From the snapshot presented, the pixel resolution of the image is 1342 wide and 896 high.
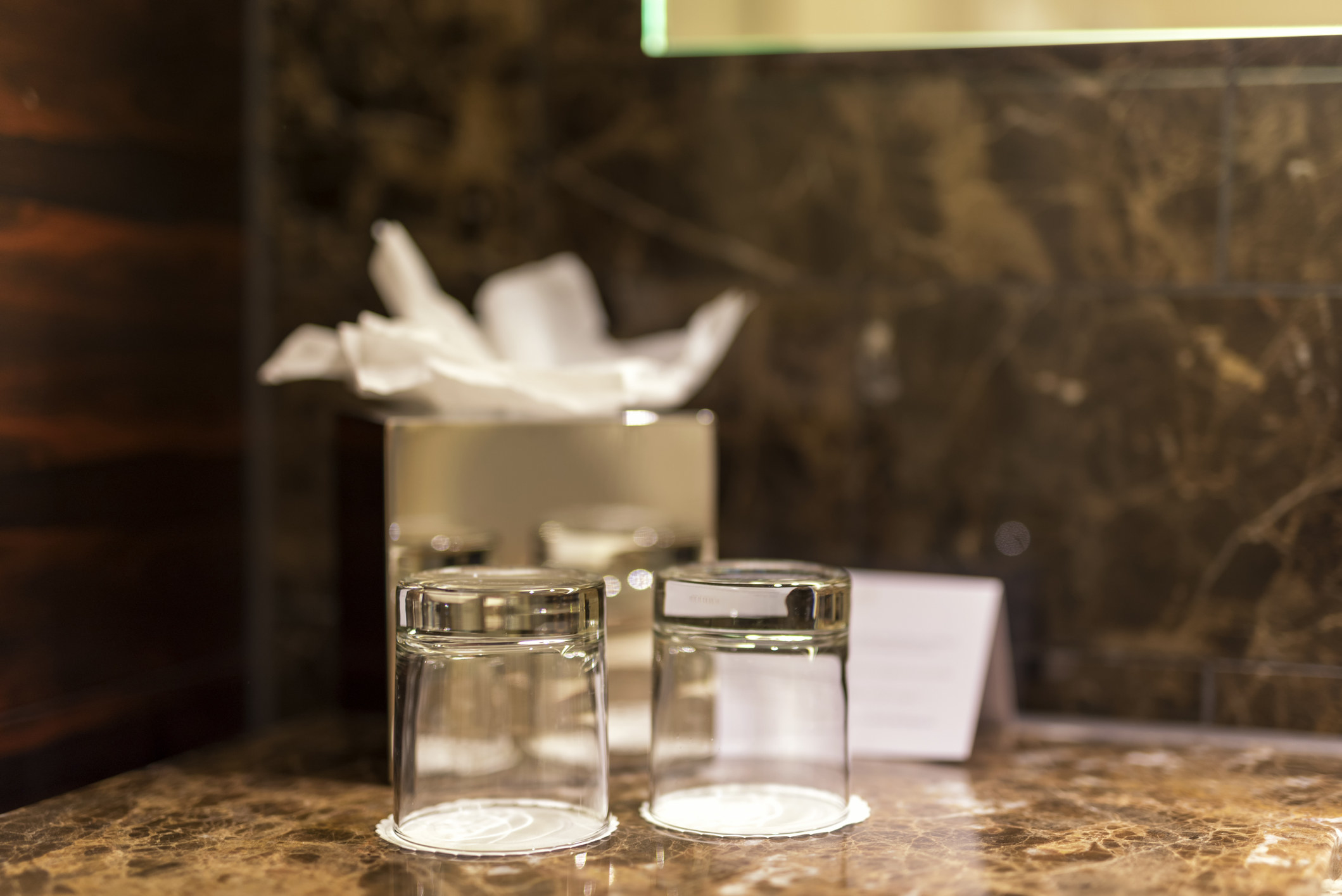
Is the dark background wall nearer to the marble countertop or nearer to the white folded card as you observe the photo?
the marble countertop

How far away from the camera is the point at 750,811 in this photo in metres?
0.75

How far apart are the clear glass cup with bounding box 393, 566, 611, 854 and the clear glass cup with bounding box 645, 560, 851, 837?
50 mm

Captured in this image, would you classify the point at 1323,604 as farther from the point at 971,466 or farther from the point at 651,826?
the point at 651,826

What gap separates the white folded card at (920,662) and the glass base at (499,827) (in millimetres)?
234

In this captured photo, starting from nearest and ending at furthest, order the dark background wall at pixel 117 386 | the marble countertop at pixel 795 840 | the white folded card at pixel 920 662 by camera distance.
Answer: the marble countertop at pixel 795 840
the dark background wall at pixel 117 386
the white folded card at pixel 920 662

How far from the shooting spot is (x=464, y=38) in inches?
42.3

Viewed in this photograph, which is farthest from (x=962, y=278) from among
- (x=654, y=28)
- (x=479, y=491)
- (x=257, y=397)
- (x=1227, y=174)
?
(x=257, y=397)

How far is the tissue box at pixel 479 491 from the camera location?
801 mm

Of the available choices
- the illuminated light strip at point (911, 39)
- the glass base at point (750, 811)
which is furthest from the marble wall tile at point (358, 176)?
the glass base at point (750, 811)

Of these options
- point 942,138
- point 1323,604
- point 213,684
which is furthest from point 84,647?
point 1323,604

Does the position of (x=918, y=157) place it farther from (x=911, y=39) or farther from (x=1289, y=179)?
(x=1289, y=179)

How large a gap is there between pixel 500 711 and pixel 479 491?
13cm

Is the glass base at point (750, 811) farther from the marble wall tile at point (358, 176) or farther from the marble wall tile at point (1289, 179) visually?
the marble wall tile at point (1289, 179)

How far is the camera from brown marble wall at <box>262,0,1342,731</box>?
958 mm
